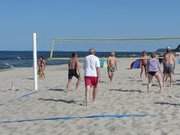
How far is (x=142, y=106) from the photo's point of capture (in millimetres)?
11383

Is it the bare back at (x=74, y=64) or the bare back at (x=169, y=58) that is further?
the bare back at (x=169, y=58)

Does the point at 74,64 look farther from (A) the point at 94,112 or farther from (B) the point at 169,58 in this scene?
(A) the point at 94,112

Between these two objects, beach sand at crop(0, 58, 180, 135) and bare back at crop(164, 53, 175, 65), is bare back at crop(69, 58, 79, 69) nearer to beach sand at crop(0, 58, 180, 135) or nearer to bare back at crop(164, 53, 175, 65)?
beach sand at crop(0, 58, 180, 135)

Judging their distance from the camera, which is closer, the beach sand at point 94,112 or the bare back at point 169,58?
the beach sand at point 94,112

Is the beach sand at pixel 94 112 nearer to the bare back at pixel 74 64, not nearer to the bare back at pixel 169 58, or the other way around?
the bare back at pixel 74 64

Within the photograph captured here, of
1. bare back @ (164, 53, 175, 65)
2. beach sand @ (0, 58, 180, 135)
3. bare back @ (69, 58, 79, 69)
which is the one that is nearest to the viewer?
beach sand @ (0, 58, 180, 135)

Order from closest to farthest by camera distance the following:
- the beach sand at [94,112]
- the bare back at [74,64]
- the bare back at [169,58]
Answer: the beach sand at [94,112] < the bare back at [74,64] < the bare back at [169,58]

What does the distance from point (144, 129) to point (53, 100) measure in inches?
201

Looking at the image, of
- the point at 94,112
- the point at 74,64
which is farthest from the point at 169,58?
the point at 94,112

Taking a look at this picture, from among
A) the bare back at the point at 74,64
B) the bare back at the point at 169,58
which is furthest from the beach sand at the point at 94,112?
the bare back at the point at 169,58

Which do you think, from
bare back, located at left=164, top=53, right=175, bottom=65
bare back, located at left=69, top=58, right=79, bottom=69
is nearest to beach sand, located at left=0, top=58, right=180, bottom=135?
bare back, located at left=69, top=58, right=79, bottom=69

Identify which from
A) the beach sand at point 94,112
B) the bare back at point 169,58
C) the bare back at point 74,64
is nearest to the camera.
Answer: the beach sand at point 94,112

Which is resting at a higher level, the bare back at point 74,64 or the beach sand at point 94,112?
the bare back at point 74,64

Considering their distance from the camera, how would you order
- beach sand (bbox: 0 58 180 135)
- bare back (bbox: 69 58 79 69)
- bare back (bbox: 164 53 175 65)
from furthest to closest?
1. bare back (bbox: 164 53 175 65)
2. bare back (bbox: 69 58 79 69)
3. beach sand (bbox: 0 58 180 135)
